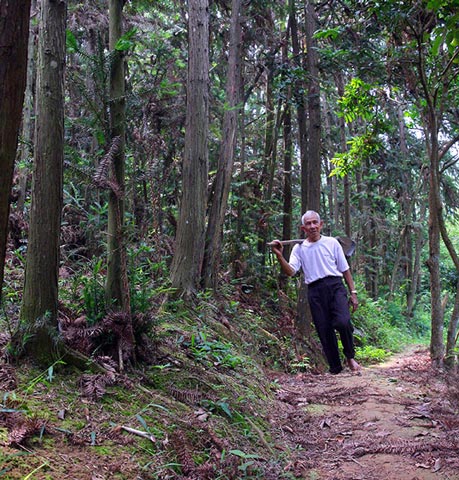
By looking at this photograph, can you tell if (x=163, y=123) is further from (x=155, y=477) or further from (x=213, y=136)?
(x=155, y=477)

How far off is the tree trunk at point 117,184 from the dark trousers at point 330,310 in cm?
396

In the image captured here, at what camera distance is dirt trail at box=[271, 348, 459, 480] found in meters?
3.85

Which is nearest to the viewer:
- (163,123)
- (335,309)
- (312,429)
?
(312,429)

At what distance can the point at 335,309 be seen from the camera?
7664 mm

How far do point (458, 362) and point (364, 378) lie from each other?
2204mm

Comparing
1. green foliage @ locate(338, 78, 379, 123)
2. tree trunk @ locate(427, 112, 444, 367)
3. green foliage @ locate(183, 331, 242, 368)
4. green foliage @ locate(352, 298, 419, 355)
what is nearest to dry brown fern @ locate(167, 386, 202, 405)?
green foliage @ locate(183, 331, 242, 368)

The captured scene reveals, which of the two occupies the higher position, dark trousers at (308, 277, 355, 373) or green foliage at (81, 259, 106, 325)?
green foliage at (81, 259, 106, 325)

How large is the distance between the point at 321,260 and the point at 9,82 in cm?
619

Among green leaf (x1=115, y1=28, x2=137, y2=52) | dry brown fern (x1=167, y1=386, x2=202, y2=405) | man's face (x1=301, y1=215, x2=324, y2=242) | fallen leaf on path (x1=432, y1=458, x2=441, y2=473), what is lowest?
fallen leaf on path (x1=432, y1=458, x2=441, y2=473)

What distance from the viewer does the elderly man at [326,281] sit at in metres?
7.66

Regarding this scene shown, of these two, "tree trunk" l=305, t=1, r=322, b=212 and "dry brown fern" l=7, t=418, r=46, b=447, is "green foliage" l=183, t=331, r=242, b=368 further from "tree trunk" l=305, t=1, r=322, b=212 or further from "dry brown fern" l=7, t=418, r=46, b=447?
"tree trunk" l=305, t=1, r=322, b=212

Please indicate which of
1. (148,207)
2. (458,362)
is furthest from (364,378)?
(148,207)

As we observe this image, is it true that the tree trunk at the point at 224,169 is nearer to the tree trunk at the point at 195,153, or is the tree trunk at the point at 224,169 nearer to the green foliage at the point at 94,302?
the tree trunk at the point at 195,153

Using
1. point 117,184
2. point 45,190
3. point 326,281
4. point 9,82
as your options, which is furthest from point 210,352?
point 9,82
